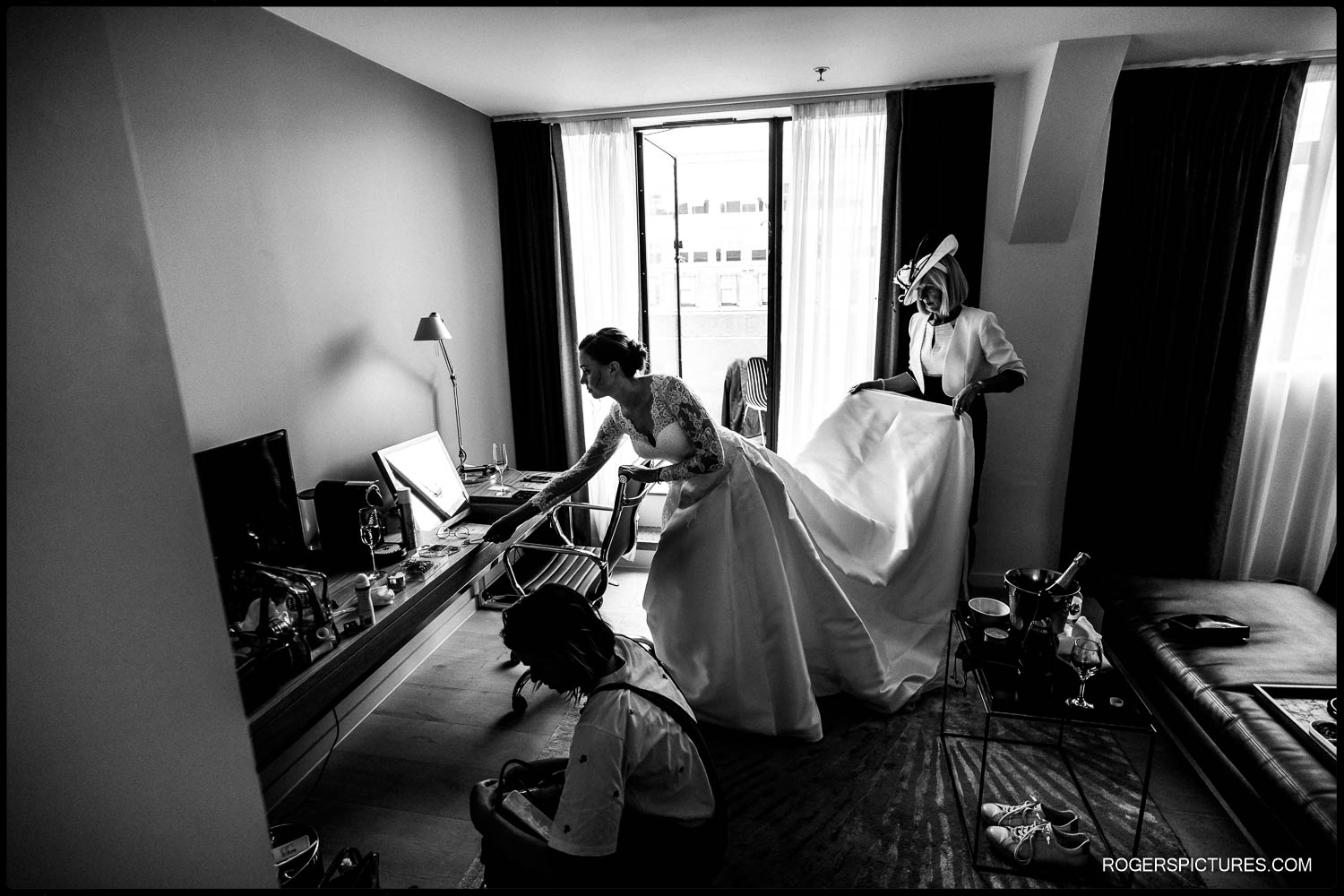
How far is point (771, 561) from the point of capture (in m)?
2.58

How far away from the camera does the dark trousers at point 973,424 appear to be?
3.41m

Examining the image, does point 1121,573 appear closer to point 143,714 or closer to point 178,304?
point 143,714

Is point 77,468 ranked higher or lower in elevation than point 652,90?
lower

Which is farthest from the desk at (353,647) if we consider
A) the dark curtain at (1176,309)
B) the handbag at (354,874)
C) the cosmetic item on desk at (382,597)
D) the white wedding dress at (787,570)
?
the dark curtain at (1176,309)

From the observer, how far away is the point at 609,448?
2895 millimetres

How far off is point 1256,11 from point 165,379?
3721mm

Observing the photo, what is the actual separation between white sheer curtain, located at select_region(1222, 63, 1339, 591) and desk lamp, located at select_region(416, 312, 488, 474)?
13.4 ft

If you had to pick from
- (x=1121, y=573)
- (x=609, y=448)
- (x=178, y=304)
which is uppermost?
(x=178, y=304)

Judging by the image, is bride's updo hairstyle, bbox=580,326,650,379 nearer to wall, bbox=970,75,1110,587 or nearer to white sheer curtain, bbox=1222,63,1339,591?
wall, bbox=970,75,1110,587

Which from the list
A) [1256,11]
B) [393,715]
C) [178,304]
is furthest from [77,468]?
[1256,11]

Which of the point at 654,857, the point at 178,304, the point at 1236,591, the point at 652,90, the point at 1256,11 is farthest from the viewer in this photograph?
the point at 652,90

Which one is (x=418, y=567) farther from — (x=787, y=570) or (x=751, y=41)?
(x=751, y=41)

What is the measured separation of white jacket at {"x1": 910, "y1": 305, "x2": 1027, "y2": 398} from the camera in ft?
10.5

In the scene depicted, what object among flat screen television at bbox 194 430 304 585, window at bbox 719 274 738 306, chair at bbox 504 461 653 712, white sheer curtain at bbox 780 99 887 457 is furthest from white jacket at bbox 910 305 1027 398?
flat screen television at bbox 194 430 304 585
